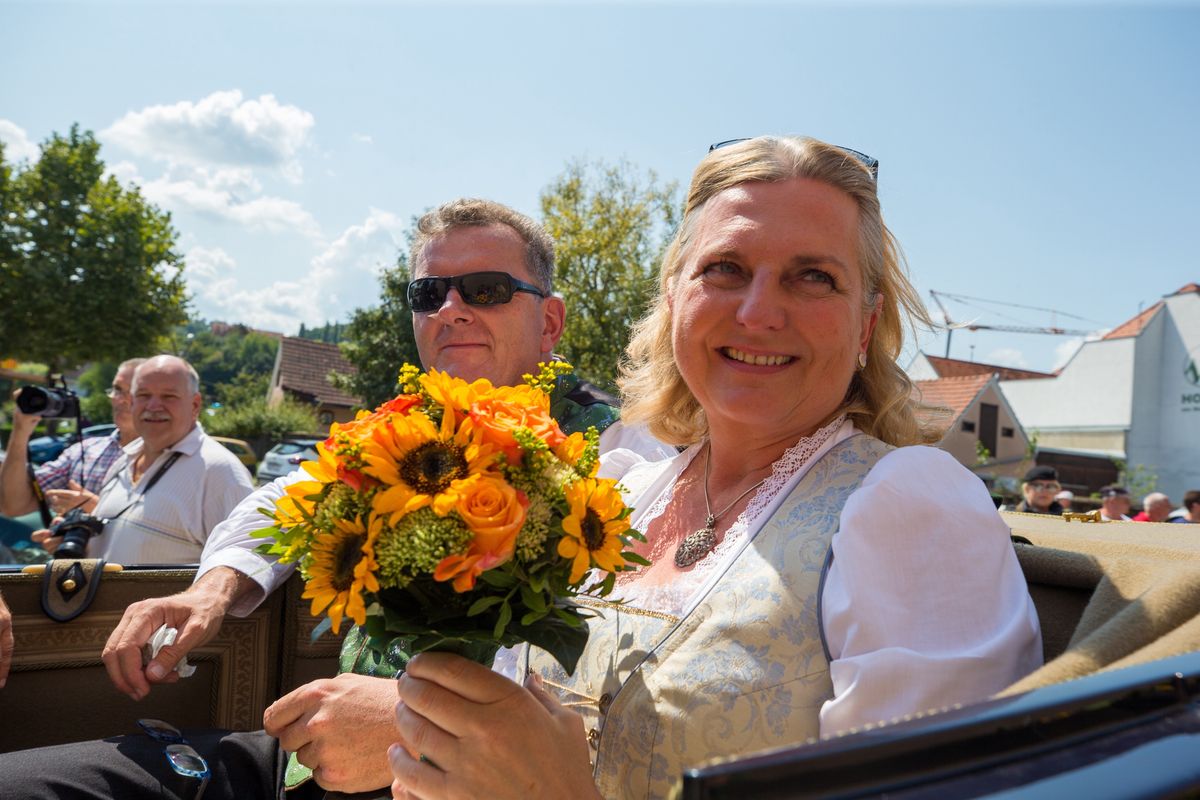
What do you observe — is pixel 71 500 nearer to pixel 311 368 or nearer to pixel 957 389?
pixel 957 389

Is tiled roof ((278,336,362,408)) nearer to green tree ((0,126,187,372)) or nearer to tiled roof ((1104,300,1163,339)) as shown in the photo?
green tree ((0,126,187,372))

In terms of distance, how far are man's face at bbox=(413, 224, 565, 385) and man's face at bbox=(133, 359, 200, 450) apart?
246 centimetres

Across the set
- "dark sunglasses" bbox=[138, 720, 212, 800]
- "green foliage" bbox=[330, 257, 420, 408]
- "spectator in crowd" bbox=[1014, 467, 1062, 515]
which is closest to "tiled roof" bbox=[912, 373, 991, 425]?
"green foliage" bbox=[330, 257, 420, 408]

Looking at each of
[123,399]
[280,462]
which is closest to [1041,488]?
[123,399]

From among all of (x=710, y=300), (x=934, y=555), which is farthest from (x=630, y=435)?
(x=934, y=555)

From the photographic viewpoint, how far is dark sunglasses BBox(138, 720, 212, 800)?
2.16m

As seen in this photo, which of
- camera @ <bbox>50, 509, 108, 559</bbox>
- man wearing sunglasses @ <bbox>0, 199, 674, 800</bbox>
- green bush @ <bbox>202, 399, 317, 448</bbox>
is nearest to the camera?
man wearing sunglasses @ <bbox>0, 199, 674, 800</bbox>

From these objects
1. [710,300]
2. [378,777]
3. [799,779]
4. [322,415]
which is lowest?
[322,415]

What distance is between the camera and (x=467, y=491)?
4.24 ft

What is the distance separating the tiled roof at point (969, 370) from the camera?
43.1m

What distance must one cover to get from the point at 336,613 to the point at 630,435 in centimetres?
199

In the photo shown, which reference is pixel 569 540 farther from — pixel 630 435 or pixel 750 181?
pixel 630 435

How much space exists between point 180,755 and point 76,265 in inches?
988

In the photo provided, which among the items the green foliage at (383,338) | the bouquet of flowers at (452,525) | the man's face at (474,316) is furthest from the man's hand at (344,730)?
the green foliage at (383,338)
